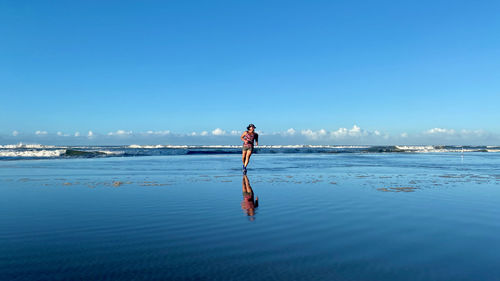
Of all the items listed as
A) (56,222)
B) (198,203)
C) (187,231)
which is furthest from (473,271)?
(56,222)

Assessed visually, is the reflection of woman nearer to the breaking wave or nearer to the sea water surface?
the sea water surface

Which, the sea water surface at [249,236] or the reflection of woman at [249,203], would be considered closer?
the sea water surface at [249,236]

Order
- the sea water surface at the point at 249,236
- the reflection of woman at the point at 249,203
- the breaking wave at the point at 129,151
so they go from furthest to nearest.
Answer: the breaking wave at the point at 129,151 → the reflection of woman at the point at 249,203 → the sea water surface at the point at 249,236

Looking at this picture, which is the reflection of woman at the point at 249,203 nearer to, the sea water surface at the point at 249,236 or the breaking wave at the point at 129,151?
the sea water surface at the point at 249,236

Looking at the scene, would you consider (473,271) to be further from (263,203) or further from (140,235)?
(263,203)

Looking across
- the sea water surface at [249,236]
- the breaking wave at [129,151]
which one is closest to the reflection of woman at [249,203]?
the sea water surface at [249,236]

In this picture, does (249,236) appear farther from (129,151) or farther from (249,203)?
(129,151)

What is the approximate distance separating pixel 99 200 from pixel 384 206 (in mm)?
5699

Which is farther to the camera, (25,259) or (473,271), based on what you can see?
(25,259)

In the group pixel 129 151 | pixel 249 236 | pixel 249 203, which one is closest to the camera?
pixel 249 236

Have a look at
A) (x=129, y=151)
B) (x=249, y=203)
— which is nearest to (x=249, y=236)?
(x=249, y=203)

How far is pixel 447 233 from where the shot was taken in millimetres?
4508

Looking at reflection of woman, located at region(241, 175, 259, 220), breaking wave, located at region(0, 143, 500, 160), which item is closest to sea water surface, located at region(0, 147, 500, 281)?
reflection of woman, located at region(241, 175, 259, 220)

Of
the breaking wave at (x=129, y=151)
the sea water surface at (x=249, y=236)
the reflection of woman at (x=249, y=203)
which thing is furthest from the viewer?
the breaking wave at (x=129, y=151)
